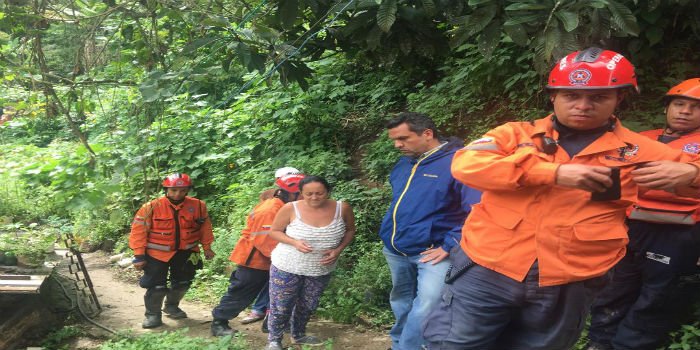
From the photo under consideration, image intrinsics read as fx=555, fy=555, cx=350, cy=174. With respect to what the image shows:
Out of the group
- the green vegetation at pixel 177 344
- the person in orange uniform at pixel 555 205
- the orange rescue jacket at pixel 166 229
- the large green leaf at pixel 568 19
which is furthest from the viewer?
the orange rescue jacket at pixel 166 229

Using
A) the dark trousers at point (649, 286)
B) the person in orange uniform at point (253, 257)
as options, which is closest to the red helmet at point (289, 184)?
the person in orange uniform at point (253, 257)

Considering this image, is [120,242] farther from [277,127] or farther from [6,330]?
[6,330]

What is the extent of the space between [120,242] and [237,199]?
3.58 m

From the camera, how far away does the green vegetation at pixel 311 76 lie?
3.78m

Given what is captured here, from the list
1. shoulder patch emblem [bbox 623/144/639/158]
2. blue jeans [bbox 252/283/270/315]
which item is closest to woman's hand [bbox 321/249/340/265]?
blue jeans [bbox 252/283/270/315]

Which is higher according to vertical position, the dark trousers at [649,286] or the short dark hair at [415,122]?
the short dark hair at [415,122]

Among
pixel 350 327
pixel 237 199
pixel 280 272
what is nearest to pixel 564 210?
pixel 280 272

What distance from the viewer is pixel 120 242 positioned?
10852mm

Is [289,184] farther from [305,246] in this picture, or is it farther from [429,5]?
[429,5]

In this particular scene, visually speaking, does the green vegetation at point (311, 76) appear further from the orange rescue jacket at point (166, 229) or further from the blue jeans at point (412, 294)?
the blue jeans at point (412, 294)

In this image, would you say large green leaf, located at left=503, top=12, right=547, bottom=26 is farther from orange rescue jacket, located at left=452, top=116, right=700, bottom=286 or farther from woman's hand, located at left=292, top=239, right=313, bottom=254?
woman's hand, located at left=292, top=239, right=313, bottom=254

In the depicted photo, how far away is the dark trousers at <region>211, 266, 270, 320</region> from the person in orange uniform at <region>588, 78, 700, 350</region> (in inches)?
121

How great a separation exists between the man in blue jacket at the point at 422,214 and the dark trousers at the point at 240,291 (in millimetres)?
1775

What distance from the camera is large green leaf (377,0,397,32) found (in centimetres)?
389
